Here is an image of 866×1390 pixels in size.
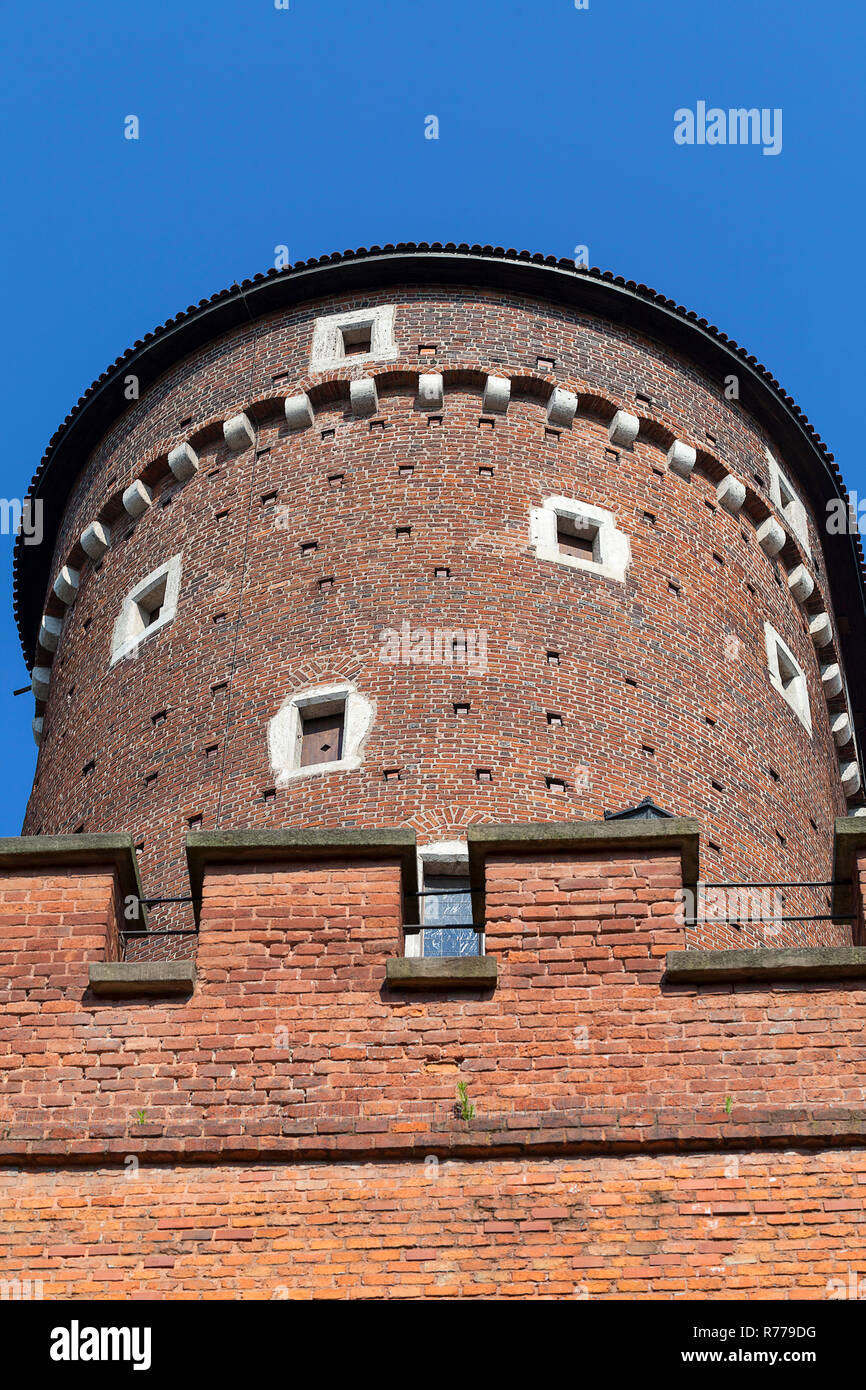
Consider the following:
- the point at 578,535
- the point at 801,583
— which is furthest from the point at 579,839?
the point at 801,583

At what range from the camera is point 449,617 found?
52.5ft

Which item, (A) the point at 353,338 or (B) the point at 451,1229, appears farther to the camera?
(A) the point at 353,338

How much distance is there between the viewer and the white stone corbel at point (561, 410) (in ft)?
60.3

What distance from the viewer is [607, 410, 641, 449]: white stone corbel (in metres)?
18.5

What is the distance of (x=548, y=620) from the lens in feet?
53.2

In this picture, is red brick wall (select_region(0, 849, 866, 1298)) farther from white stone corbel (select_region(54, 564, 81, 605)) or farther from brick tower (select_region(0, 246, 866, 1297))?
white stone corbel (select_region(54, 564, 81, 605))

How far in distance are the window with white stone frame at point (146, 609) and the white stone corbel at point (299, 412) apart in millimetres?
1784

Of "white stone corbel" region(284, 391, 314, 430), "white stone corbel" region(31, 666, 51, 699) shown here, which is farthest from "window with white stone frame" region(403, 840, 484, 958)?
"white stone corbel" region(31, 666, 51, 699)

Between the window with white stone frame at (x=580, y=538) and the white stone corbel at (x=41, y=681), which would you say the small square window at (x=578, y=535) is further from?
the white stone corbel at (x=41, y=681)

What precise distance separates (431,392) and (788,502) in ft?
14.4

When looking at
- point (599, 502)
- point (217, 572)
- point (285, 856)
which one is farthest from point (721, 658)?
point (285, 856)

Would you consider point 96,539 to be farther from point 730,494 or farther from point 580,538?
point 730,494
